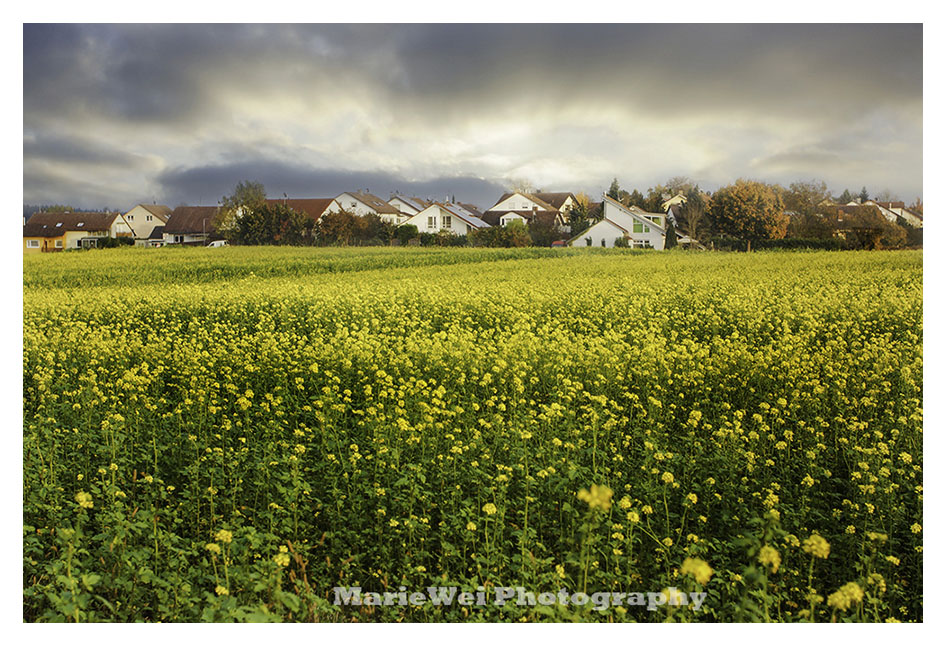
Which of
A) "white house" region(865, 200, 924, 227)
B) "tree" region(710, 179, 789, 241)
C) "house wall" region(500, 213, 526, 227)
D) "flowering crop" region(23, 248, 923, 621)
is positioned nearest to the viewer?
"flowering crop" region(23, 248, 923, 621)

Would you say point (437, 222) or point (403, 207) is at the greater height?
point (403, 207)

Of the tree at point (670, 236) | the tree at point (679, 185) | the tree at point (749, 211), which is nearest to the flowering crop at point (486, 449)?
the tree at point (670, 236)

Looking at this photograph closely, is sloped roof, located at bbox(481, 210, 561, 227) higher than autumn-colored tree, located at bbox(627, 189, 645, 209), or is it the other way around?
autumn-colored tree, located at bbox(627, 189, 645, 209)

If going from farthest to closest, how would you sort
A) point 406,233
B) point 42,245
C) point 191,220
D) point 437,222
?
point 406,233 → point 437,222 → point 191,220 → point 42,245

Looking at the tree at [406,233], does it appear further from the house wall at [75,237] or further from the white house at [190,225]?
the house wall at [75,237]

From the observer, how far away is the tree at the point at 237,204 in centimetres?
557

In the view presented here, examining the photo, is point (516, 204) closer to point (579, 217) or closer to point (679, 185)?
point (579, 217)

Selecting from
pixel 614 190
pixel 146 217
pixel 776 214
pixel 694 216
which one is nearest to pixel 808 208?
pixel 776 214

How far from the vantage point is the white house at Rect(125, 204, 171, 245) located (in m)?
5.45

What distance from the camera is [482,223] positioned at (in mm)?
5844

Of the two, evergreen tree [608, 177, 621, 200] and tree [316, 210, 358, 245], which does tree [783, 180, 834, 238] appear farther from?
tree [316, 210, 358, 245]

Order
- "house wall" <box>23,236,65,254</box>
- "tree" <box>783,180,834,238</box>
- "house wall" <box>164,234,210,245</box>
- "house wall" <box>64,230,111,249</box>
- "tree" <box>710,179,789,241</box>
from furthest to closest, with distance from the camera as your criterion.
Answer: "house wall" <box>164,234,210,245</box> → "tree" <box>710,179,789,241</box> → "tree" <box>783,180,834,238</box> → "house wall" <box>64,230,111,249</box> → "house wall" <box>23,236,65,254</box>

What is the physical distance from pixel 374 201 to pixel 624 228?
230 cm

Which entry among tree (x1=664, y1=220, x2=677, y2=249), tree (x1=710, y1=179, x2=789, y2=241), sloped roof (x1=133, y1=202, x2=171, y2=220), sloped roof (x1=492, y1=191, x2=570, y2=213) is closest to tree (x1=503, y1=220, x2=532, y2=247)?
sloped roof (x1=492, y1=191, x2=570, y2=213)
